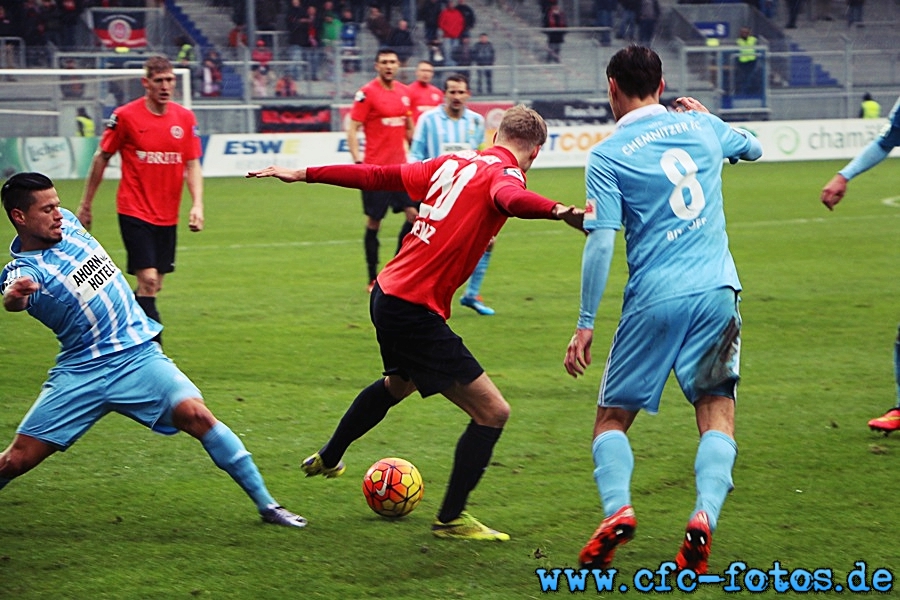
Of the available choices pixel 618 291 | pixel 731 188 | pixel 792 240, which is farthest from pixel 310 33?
pixel 618 291

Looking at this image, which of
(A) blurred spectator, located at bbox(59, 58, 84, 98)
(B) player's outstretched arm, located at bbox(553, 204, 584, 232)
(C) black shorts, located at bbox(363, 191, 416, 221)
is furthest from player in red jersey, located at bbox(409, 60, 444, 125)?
(A) blurred spectator, located at bbox(59, 58, 84, 98)

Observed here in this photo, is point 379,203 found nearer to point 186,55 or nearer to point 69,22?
point 186,55

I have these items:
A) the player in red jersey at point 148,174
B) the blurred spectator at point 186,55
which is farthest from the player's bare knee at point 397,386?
the blurred spectator at point 186,55

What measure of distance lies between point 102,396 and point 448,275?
1.60 m

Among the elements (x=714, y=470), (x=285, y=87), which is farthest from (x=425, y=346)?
(x=285, y=87)

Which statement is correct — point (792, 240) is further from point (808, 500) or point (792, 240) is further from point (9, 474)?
point (9, 474)

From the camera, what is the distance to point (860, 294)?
11.8 metres

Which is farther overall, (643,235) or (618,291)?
(618,291)

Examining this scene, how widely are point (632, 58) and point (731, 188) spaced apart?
62.0 feet

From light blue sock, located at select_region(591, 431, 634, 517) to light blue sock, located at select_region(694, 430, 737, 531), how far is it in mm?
272

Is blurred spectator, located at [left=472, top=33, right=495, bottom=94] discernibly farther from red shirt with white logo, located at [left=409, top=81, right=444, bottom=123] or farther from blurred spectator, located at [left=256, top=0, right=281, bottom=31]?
red shirt with white logo, located at [left=409, top=81, right=444, bottom=123]

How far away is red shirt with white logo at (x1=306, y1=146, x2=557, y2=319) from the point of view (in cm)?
507

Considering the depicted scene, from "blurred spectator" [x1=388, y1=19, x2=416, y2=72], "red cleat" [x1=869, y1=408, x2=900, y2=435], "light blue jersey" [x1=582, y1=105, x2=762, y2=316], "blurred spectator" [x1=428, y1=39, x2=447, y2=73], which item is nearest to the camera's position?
"light blue jersey" [x1=582, y1=105, x2=762, y2=316]

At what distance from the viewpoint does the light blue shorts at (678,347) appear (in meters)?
4.61
